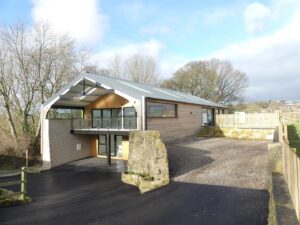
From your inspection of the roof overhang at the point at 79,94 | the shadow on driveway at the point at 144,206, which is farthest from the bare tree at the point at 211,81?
the shadow on driveway at the point at 144,206

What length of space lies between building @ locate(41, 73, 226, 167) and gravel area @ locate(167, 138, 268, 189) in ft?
8.51

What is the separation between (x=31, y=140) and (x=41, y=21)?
1098cm

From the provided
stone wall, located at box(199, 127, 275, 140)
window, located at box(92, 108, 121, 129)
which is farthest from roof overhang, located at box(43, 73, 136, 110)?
stone wall, located at box(199, 127, 275, 140)

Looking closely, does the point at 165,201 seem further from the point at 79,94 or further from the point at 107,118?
the point at 79,94

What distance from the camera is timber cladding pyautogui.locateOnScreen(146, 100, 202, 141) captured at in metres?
15.4

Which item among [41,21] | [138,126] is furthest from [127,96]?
[41,21]

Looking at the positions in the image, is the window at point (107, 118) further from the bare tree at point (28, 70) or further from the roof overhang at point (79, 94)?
the bare tree at point (28, 70)

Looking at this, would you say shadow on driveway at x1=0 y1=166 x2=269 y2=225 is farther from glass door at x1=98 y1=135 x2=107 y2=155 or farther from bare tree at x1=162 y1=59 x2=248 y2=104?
bare tree at x1=162 y1=59 x2=248 y2=104

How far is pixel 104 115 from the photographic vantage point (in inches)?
730

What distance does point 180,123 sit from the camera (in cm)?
1786

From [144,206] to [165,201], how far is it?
0.69 metres

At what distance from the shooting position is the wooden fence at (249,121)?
20.4 meters

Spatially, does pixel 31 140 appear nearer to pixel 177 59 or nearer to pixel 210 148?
pixel 210 148

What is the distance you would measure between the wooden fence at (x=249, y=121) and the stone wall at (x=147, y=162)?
13.0 meters
